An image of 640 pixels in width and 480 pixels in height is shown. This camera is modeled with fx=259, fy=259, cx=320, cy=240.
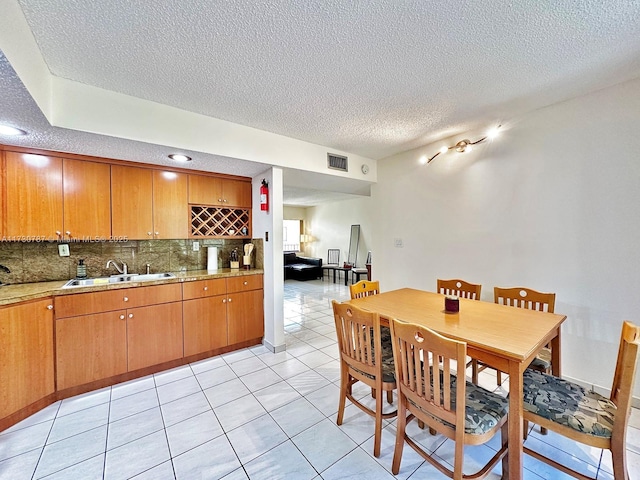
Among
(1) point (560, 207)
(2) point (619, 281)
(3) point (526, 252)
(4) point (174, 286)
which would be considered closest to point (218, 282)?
(4) point (174, 286)

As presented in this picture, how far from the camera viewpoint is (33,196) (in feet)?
7.59

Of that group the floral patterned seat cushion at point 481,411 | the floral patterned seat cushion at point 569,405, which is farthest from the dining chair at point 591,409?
the floral patterned seat cushion at point 481,411

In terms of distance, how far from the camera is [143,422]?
6.37ft

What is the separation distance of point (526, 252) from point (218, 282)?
10.8ft

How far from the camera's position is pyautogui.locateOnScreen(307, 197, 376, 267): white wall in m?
7.75

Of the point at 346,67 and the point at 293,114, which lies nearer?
the point at 346,67

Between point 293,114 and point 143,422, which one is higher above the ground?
point 293,114

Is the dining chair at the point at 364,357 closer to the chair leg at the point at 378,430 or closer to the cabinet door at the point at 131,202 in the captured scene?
the chair leg at the point at 378,430

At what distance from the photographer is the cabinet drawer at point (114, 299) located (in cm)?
221

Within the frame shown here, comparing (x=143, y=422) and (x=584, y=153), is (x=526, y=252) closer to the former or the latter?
(x=584, y=153)

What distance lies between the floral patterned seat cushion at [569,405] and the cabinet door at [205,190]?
342cm

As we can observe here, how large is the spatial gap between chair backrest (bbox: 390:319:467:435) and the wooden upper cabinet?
273 centimetres

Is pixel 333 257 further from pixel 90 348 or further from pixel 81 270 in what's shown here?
pixel 90 348

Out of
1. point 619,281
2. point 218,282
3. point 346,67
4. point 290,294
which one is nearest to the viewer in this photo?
point 346,67
